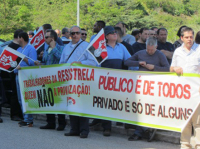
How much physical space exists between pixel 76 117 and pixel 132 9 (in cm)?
5455

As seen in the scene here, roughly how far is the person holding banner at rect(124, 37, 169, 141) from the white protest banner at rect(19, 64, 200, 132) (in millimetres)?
346

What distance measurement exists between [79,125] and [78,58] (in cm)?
134

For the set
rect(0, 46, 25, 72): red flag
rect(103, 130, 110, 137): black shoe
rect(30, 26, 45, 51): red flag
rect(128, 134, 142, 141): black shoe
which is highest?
rect(30, 26, 45, 51): red flag

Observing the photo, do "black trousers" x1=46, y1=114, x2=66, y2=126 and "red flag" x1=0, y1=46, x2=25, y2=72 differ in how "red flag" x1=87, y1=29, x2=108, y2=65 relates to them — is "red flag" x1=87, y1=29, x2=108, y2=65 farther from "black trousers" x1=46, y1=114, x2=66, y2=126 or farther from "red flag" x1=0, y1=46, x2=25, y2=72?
"red flag" x1=0, y1=46, x2=25, y2=72

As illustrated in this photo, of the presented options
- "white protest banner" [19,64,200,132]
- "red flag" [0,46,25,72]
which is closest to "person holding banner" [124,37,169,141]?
"white protest banner" [19,64,200,132]

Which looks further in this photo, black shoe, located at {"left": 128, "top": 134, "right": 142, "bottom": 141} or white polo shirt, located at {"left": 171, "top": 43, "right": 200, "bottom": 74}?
black shoe, located at {"left": 128, "top": 134, "right": 142, "bottom": 141}

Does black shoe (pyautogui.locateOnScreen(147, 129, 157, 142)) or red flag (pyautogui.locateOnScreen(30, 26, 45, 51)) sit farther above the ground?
red flag (pyautogui.locateOnScreen(30, 26, 45, 51))

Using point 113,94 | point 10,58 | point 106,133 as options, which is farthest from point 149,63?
point 10,58

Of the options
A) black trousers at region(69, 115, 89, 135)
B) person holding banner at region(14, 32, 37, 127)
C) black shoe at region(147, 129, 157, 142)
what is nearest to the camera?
black shoe at region(147, 129, 157, 142)

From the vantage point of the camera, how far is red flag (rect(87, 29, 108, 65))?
26.1 feet

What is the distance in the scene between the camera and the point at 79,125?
851 centimetres

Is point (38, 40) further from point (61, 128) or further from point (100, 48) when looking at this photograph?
point (100, 48)

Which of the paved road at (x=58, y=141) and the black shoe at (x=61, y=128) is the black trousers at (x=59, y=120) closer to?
the black shoe at (x=61, y=128)

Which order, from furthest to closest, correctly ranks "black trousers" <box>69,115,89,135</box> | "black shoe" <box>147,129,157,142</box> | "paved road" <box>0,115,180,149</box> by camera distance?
"black trousers" <box>69,115,89,135</box> < "black shoe" <box>147,129,157,142</box> < "paved road" <box>0,115,180,149</box>
